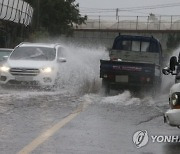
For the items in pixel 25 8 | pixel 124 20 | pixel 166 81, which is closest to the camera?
pixel 166 81

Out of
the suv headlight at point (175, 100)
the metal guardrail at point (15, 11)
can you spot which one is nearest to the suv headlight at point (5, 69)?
the suv headlight at point (175, 100)

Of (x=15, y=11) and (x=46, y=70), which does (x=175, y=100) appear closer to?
(x=46, y=70)

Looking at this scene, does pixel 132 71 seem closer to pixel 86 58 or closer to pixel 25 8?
pixel 86 58

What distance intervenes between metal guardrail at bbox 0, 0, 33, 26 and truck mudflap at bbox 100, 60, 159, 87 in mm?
16205

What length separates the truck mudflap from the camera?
17797 millimetres

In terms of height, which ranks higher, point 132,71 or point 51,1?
point 51,1

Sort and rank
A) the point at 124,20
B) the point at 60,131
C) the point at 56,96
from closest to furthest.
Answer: the point at 60,131 → the point at 56,96 → the point at 124,20

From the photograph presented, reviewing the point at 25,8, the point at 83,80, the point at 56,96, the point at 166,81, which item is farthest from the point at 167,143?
the point at 25,8

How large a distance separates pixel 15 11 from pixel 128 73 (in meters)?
19.4

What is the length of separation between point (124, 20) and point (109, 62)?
59.1 m

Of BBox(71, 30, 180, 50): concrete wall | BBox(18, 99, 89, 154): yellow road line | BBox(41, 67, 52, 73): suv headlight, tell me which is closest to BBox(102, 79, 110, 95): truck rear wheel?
BBox(41, 67, 52, 73): suv headlight

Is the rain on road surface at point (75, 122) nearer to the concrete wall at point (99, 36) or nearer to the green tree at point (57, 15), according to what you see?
the green tree at point (57, 15)

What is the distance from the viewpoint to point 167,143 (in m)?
8.91

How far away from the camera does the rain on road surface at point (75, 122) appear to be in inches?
328
